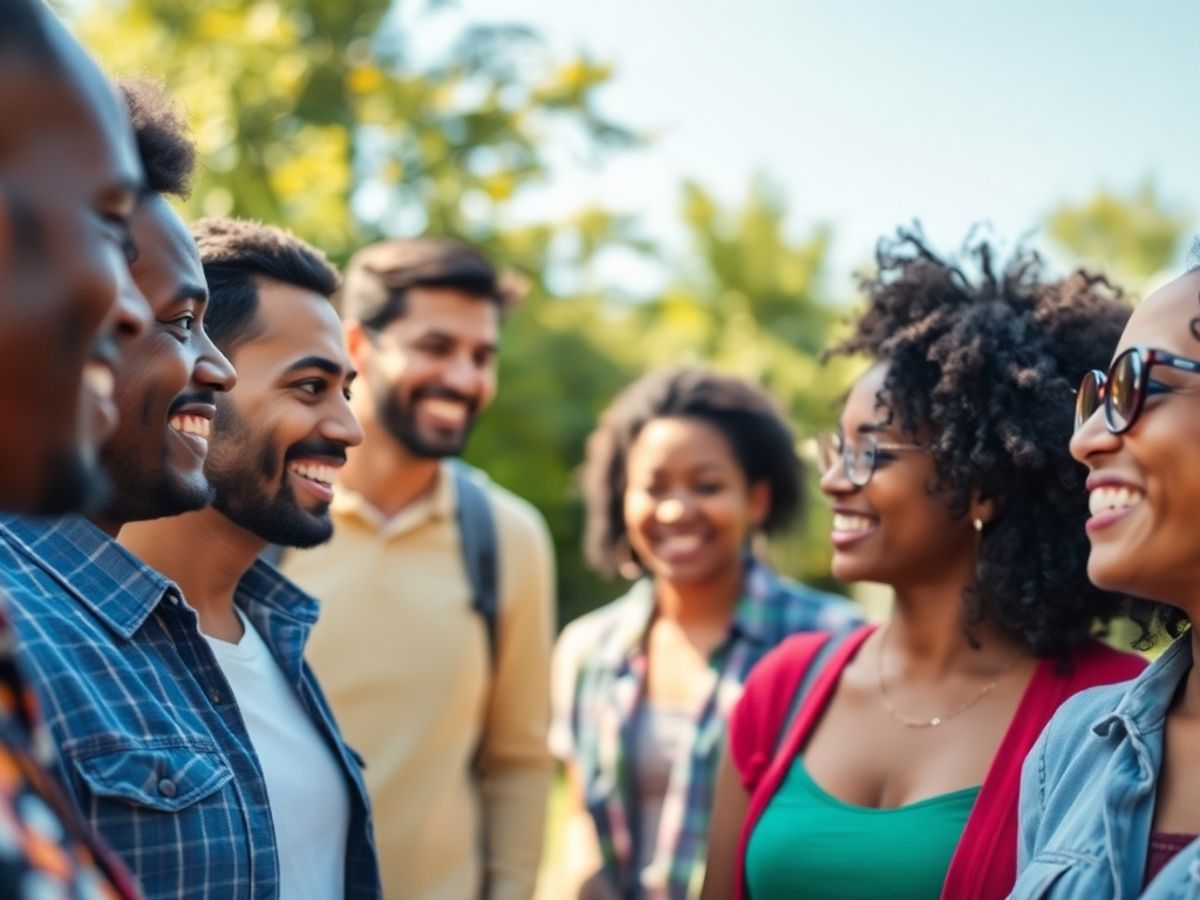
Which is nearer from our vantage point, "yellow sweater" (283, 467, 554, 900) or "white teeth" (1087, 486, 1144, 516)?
"white teeth" (1087, 486, 1144, 516)

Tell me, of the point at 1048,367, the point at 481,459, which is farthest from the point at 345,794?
the point at 481,459

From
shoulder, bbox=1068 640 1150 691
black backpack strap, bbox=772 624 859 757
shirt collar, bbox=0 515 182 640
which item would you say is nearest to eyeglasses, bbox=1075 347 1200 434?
shoulder, bbox=1068 640 1150 691

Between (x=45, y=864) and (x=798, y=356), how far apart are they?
14452mm

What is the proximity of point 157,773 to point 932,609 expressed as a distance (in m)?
1.90

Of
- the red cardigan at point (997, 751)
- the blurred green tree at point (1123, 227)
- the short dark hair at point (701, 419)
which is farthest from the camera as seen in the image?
the blurred green tree at point (1123, 227)

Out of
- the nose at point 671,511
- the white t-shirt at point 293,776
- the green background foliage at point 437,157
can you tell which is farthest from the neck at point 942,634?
the green background foliage at point 437,157

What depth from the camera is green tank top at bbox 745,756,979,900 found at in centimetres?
286

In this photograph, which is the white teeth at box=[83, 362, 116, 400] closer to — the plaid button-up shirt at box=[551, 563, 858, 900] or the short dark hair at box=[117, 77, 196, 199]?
the short dark hair at box=[117, 77, 196, 199]

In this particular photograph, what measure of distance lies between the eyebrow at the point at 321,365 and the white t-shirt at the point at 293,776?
0.60 m

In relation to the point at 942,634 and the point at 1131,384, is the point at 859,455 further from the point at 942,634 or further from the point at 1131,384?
the point at 1131,384

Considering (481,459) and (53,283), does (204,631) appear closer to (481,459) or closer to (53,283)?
(53,283)

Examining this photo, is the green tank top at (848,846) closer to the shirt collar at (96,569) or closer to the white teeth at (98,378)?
the shirt collar at (96,569)

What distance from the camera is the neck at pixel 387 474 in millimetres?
4715

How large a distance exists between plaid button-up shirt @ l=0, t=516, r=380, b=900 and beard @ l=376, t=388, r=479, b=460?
2.27 metres
